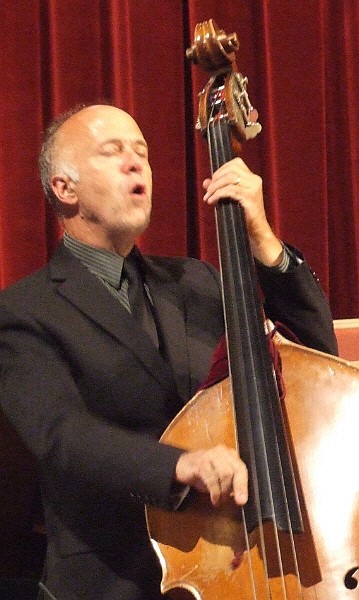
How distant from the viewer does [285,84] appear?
174cm

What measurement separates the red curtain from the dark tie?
1.35ft

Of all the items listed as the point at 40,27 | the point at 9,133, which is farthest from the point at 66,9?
the point at 9,133

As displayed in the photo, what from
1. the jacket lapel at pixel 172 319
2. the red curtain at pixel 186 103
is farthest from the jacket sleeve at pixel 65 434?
the red curtain at pixel 186 103

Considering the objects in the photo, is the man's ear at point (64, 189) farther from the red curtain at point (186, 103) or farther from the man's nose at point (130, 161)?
the red curtain at point (186, 103)

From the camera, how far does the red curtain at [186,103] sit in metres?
1.56

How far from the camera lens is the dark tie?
1165 millimetres

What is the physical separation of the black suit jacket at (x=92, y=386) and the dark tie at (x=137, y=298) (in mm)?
22

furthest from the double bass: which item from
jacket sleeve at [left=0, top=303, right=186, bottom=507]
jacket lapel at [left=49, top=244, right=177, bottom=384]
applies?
jacket lapel at [left=49, top=244, right=177, bottom=384]

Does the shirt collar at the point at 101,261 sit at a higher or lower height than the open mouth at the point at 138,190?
lower

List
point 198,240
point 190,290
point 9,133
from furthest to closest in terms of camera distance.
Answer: point 198,240, point 9,133, point 190,290

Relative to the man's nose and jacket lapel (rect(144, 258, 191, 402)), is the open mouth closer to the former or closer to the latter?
the man's nose

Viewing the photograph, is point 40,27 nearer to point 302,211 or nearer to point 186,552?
point 302,211

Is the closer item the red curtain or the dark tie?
the dark tie

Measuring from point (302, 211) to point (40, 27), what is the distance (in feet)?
2.22
